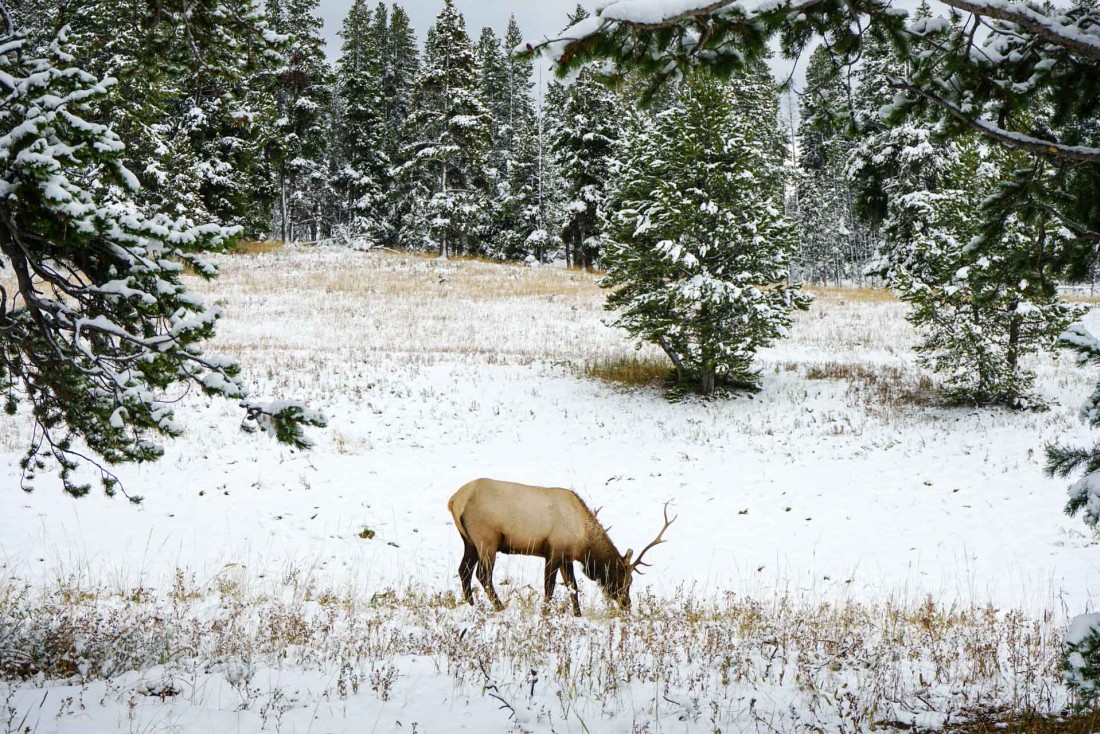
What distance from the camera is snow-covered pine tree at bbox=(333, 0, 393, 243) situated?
47.3 metres

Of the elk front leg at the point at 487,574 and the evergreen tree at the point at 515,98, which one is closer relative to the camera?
the elk front leg at the point at 487,574

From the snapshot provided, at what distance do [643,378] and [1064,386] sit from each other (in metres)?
10.5

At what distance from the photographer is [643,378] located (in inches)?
747

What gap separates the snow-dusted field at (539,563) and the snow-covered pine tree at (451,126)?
19156 mm

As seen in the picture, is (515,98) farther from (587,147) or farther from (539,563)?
(539,563)

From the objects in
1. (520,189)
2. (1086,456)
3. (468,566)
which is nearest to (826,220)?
(520,189)

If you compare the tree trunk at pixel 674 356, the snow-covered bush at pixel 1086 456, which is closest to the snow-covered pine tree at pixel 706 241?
the tree trunk at pixel 674 356

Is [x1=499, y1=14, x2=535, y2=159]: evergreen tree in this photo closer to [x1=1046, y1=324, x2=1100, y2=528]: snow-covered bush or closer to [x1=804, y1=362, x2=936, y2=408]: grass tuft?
[x1=804, y1=362, x2=936, y2=408]: grass tuft

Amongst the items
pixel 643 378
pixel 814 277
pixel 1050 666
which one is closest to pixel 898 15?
pixel 1050 666

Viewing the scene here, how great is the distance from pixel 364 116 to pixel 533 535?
47747 mm

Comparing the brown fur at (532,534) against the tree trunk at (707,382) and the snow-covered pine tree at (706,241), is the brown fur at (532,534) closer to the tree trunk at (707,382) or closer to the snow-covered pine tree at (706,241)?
the snow-covered pine tree at (706,241)

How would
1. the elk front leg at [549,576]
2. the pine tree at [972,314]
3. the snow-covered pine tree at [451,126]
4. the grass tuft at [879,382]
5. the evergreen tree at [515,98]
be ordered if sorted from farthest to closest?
the evergreen tree at [515,98], the snow-covered pine tree at [451,126], the grass tuft at [879,382], the pine tree at [972,314], the elk front leg at [549,576]

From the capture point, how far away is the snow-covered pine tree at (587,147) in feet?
130

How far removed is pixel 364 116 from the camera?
1886 inches
